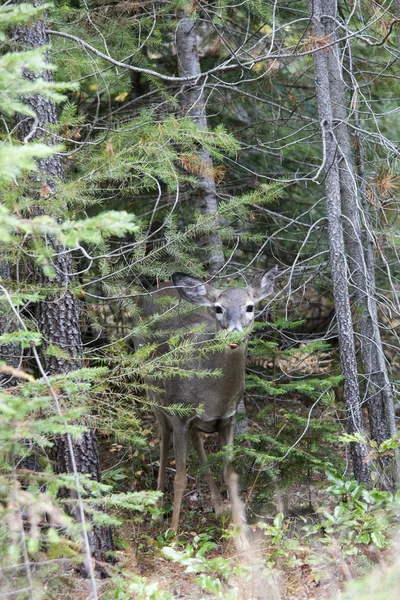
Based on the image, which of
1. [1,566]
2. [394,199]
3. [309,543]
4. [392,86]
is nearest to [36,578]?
[1,566]

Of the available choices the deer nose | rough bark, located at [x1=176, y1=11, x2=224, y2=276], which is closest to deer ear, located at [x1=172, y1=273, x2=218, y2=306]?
the deer nose

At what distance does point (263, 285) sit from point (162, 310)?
1.27 meters

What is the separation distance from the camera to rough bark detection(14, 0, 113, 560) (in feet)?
19.9

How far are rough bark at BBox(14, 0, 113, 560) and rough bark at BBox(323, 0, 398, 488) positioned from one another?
2767 mm

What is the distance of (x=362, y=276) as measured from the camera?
7.78m

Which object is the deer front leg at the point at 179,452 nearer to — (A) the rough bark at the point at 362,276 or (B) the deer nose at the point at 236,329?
(B) the deer nose at the point at 236,329

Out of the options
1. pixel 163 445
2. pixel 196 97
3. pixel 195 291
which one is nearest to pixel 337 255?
pixel 195 291

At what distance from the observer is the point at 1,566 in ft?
13.4

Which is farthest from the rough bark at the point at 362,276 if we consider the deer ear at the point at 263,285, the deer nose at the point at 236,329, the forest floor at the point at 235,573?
the forest floor at the point at 235,573

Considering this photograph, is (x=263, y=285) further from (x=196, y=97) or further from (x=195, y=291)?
(x=196, y=97)

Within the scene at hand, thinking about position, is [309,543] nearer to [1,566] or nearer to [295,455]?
[295,455]

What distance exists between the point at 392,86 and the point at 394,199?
2911mm

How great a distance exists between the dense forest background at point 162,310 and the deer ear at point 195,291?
6.4 inches

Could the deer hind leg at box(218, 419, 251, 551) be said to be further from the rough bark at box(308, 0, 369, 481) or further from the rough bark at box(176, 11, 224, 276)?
the rough bark at box(176, 11, 224, 276)
